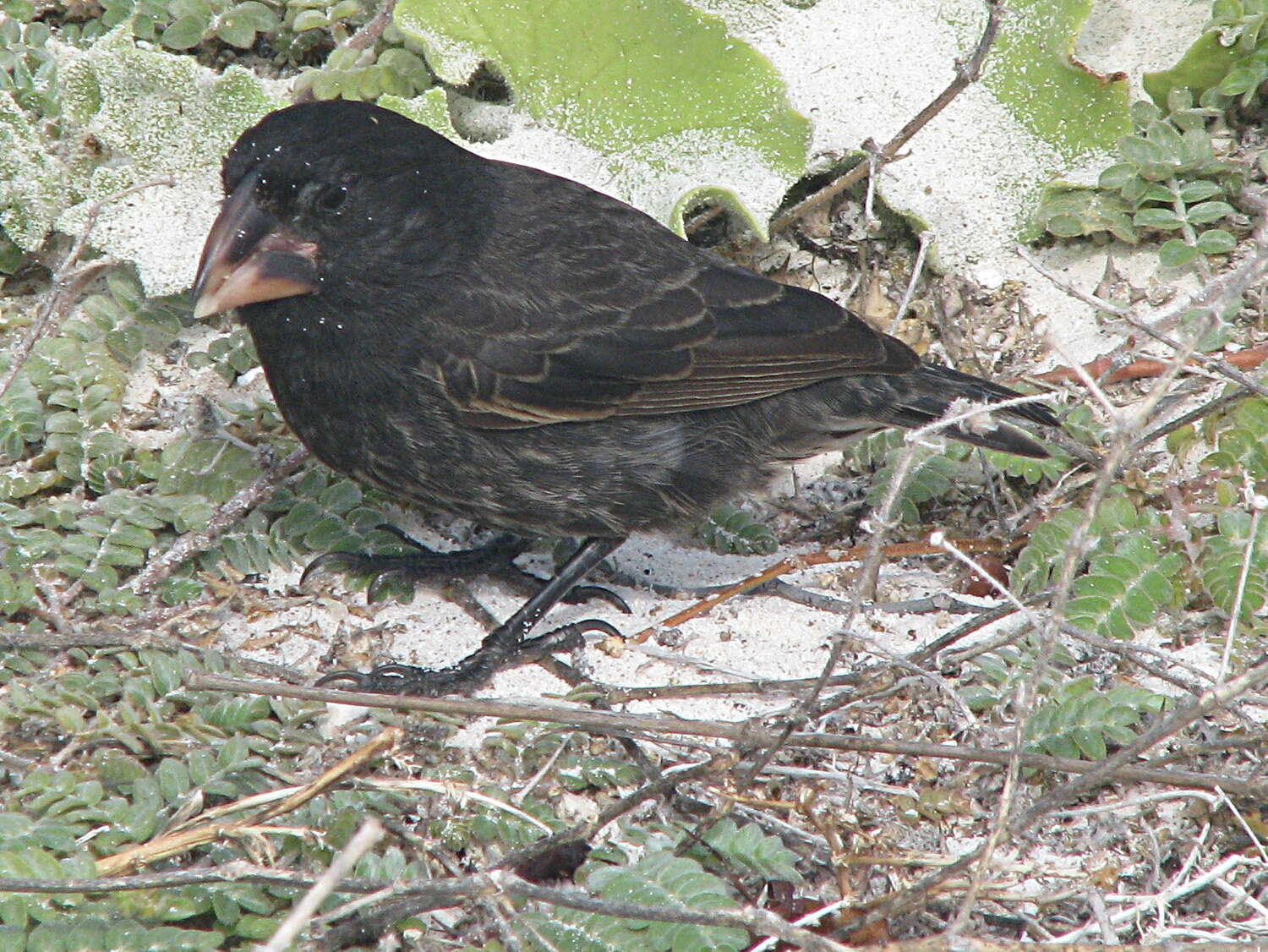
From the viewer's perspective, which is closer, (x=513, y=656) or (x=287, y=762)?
(x=287, y=762)

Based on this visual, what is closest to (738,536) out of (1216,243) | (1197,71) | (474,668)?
(474,668)

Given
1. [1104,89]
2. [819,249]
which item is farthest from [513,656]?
[1104,89]

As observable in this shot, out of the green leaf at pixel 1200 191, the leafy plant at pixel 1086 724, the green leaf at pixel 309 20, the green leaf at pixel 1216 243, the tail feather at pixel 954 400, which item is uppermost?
the green leaf at pixel 1200 191

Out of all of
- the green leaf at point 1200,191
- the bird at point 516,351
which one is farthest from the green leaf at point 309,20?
the green leaf at point 1200,191

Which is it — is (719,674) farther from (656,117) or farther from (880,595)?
(656,117)

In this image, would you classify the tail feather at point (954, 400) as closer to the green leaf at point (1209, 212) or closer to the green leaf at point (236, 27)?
the green leaf at point (1209, 212)

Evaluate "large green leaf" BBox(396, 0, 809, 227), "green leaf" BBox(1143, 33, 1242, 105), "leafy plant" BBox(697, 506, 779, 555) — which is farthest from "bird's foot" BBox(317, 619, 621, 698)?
"green leaf" BBox(1143, 33, 1242, 105)

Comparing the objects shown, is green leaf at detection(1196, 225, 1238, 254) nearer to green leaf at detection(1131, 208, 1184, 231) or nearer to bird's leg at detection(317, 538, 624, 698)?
green leaf at detection(1131, 208, 1184, 231)
